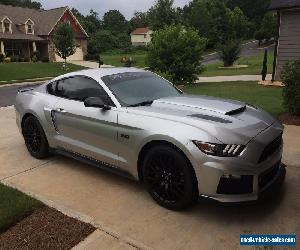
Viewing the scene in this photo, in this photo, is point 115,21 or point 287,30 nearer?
point 287,30

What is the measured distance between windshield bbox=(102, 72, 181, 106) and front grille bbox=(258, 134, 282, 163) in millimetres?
1706

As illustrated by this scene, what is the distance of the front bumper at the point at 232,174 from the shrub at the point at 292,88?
4955mm

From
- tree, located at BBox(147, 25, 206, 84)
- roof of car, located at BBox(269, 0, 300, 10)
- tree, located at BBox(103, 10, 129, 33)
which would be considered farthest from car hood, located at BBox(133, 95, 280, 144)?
tree, located at BBox(103, 10, 129, 33)

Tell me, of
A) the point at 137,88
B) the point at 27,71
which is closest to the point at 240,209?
the point at 137,88

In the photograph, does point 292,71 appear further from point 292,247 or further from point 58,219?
point 58,219

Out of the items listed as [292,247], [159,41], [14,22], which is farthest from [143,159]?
[14,22]

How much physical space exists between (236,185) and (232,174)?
0.14 metres

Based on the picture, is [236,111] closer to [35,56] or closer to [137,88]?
[137,88]

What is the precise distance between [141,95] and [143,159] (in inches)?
Answer: 41.6

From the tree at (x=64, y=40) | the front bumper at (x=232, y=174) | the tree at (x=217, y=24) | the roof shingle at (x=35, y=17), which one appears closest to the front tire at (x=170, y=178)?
the front bumper at (x=232, y=174)

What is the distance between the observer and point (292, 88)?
825cm

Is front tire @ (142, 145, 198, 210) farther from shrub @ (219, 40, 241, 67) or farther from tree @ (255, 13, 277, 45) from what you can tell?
tree @ (255, 13, 277, 45)

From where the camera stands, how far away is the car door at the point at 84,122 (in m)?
4.70

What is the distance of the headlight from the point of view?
3682 mm
